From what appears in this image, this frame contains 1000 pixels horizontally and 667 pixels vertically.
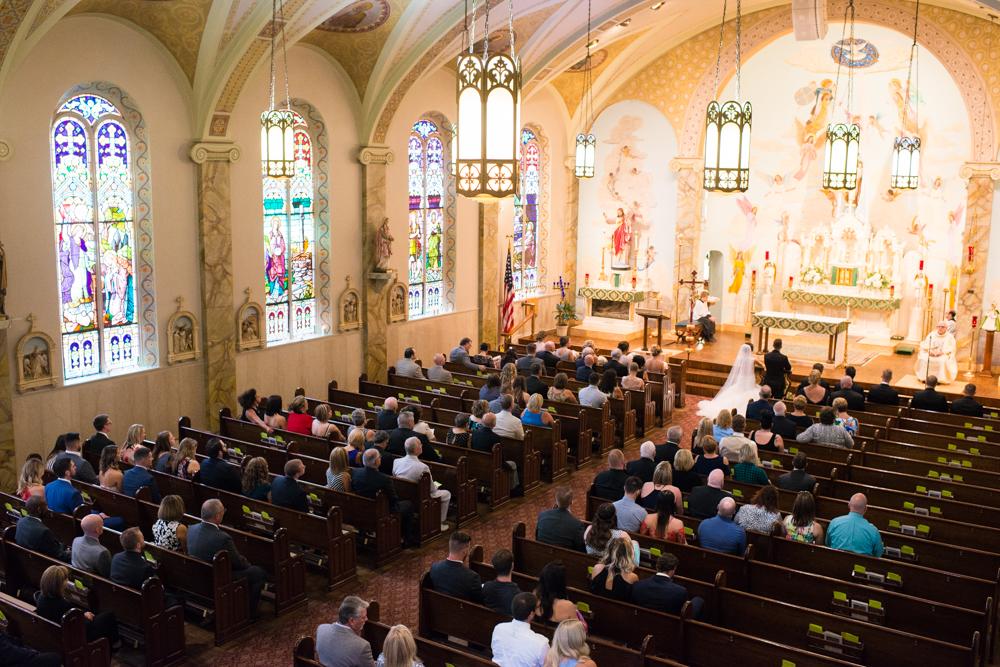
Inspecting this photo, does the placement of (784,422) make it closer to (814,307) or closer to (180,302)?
(180,302)

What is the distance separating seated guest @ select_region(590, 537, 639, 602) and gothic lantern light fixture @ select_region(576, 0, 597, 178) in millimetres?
11802

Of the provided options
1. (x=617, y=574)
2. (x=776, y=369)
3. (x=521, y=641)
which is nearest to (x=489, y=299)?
(x=776, y=369)

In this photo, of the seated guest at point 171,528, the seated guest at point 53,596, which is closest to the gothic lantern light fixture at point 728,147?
the seated guest at point 171,528

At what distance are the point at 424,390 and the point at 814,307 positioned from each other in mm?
10707

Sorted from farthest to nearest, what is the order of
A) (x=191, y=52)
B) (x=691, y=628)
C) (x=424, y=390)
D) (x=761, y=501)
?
(x=424, y=390) < (x=191, y=52) < (x=761, y=501) < (x=691, y=628)

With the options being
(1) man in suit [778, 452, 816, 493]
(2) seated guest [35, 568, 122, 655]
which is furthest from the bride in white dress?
(2) seated guest [35, 568, 122, 655]

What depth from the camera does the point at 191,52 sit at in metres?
12.0

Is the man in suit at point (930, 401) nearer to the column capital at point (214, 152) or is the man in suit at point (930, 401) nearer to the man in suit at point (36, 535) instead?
the column capital at point (214, 152)

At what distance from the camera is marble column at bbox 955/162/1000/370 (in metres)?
17.4

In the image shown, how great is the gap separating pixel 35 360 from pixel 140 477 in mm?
3386

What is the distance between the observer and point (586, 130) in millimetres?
21016

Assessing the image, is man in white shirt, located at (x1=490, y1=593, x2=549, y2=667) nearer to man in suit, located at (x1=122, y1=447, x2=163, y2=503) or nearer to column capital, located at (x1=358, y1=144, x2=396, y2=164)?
man in suit, located at (x1=122, y1=447, x2=163, y2=503)

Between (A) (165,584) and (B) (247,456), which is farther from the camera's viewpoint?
(B) (247,456)

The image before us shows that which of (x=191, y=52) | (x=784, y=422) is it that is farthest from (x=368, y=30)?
(x=784, y=422)
